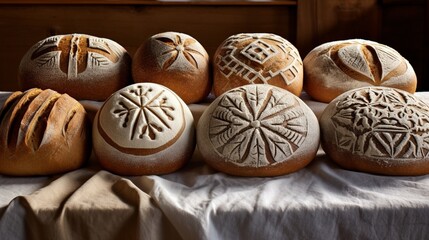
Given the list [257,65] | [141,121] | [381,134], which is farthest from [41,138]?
[381,134]

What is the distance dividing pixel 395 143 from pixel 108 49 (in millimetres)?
835

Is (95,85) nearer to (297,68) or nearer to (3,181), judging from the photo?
(3,181)

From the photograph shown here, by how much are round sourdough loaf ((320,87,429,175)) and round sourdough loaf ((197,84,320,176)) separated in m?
0.05

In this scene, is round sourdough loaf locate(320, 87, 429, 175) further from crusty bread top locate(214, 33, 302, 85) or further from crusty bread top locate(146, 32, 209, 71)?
crusty bread top locate(146, 32, 209, 71)

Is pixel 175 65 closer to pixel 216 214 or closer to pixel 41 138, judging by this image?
pixel 41 138

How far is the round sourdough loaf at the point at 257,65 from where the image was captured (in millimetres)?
1346

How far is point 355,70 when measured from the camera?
139 cm

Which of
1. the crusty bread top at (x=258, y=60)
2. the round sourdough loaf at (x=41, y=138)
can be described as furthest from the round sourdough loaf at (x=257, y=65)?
the round sourdough loaf at (x=41, y=138)

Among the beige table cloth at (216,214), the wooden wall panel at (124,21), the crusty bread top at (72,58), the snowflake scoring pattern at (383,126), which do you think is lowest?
the wooden wall panel at (124,21)

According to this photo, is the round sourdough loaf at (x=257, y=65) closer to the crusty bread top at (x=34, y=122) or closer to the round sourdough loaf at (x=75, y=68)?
the round sourdough loaf at (x=75, y=68)

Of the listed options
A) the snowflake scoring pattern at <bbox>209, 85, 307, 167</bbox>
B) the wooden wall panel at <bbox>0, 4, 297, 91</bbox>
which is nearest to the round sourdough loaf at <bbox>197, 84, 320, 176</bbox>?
the snowflake scoring pattern at <bbox>209, 85, 307, 167</bbox>

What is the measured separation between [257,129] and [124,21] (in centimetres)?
221

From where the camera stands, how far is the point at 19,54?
3.12 m

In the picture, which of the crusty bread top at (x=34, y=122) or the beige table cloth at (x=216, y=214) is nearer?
the beige table cloth at (x=216, y=214)
